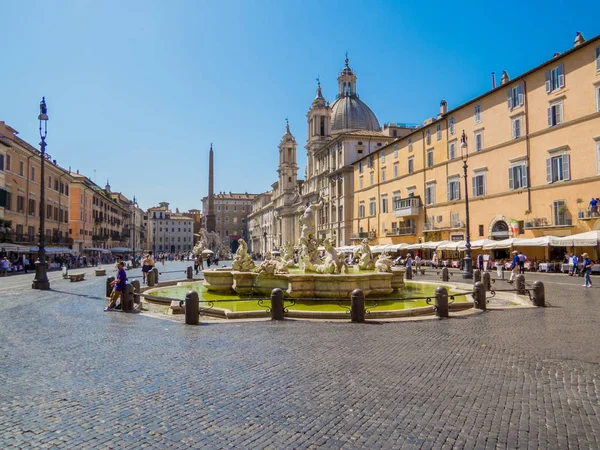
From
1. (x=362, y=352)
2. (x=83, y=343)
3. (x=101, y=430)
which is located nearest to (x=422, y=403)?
(x=362, y=352)

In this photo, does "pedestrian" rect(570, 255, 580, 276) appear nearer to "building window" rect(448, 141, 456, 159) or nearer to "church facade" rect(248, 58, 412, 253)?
"building window" rect(448, 141, 456, 159)

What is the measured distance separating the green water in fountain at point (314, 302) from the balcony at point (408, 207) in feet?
81.5

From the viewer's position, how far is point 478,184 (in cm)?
3519

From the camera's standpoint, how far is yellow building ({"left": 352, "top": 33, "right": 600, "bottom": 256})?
2614 centimetres

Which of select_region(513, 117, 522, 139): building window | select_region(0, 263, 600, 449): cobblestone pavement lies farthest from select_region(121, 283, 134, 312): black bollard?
select_region(513, 117, 522, 139): building window

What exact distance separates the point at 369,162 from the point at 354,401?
49617 millimetres

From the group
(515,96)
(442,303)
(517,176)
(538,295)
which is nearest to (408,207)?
(517,176)

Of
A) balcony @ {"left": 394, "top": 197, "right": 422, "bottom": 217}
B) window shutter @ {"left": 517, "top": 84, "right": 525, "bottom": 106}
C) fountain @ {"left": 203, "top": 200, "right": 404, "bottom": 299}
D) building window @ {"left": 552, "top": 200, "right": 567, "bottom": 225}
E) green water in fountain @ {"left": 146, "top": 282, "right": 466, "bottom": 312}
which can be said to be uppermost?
window shutter @ {"left": 517, "top": 84, "right": 525, "bottom": 106}

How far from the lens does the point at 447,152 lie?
38844 mm

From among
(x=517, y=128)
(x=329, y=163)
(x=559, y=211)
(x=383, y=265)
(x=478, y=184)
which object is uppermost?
(x=329, y=163)

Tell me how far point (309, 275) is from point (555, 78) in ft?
78.2

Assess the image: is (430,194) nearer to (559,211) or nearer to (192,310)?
(559,211)

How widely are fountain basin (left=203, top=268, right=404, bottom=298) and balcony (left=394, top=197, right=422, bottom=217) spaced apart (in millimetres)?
27688

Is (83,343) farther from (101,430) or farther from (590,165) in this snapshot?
(590,165)
